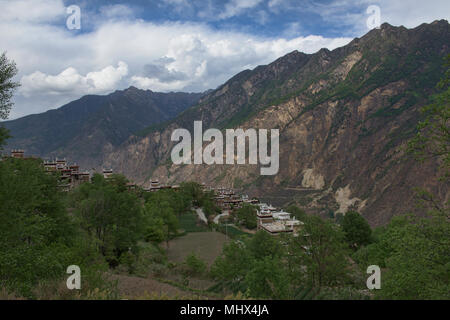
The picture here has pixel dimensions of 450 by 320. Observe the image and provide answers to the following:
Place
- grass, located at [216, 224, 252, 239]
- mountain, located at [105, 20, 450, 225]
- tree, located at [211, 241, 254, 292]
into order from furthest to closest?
mountain, located at [105, 20, 450, 225] < grass, located at [216, 224, 252, 239] < tree, located at [211, 241, 254, 292]

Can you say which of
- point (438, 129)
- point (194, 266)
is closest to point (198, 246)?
point (194, 266)

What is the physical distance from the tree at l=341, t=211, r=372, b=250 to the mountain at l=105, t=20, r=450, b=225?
128 feet

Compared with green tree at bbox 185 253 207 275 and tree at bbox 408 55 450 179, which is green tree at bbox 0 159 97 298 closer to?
green tree at bbox 185 253 207 275

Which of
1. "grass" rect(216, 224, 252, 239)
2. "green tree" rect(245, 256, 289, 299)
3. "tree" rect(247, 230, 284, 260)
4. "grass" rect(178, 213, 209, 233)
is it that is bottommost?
"grass" rect(216, 224, 252, 239)

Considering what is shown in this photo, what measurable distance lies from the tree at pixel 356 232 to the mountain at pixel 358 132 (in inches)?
1534

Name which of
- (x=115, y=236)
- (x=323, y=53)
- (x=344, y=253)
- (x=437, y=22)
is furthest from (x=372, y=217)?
(x=323, y=53)

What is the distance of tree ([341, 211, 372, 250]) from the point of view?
148 feet

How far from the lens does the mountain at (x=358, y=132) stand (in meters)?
94.7

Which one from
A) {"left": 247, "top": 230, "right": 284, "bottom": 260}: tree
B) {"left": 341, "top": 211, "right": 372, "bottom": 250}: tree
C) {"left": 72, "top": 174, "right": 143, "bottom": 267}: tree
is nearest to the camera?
{"left": 72, "top": 174, "right": 143, "bottom": 267}: tree

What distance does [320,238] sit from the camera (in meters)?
24.9

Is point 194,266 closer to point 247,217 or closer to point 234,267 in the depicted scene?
point 234,267

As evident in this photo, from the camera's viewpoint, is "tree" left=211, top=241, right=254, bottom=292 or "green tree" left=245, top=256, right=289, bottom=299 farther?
"tree" left=211, top=241, right=254, bottom=292

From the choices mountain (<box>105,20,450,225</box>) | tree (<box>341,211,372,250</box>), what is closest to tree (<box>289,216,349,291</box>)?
tree (<box>341,211,372,250</box>)
